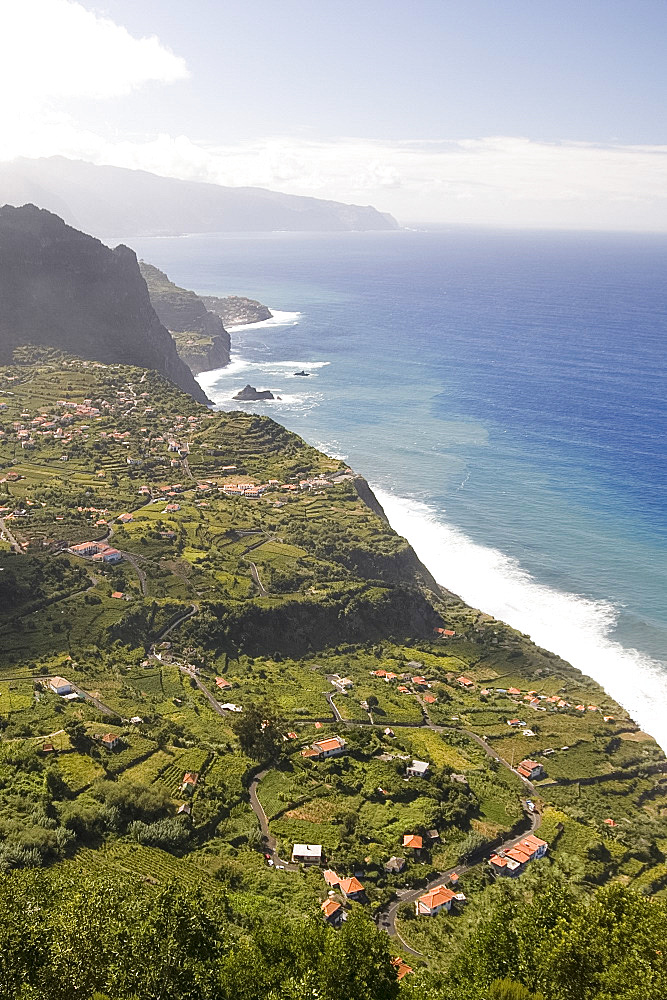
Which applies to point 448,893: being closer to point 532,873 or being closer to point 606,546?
point 532,873

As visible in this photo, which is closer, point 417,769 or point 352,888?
point 352,888

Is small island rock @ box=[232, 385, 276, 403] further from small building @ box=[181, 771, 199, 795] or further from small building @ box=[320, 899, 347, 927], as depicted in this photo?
small building @ box=[320, 899, 347, 927]

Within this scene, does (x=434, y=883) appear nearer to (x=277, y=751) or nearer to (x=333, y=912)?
(x=333, y=912)

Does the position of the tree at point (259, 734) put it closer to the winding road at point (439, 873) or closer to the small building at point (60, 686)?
the winding road at point (439, 873)

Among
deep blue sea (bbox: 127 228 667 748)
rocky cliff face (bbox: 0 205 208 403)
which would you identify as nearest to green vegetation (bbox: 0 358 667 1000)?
deep blue sea (bbox: 127 228 667 748)

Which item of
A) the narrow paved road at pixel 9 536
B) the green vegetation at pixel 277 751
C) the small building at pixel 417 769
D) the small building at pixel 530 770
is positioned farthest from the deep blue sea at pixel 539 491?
the narrow paved road at pixel 9 536

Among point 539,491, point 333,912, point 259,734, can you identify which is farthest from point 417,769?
point 539,491
